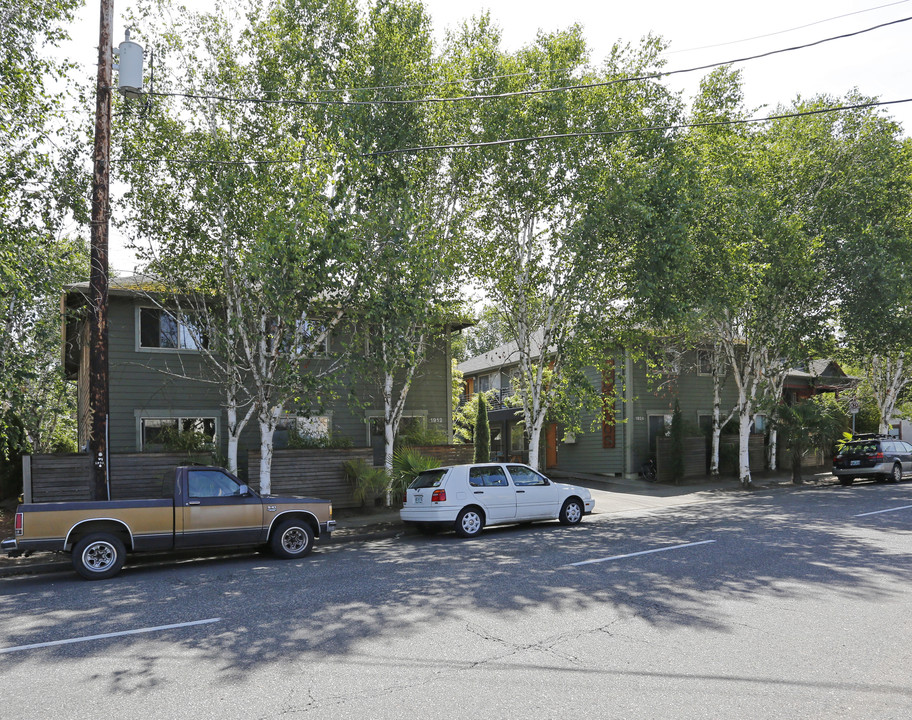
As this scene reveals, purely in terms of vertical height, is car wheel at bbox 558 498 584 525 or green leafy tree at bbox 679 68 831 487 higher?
green leafy tree at bbox 679 68 831 487

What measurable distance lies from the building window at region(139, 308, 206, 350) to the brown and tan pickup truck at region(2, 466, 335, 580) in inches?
320

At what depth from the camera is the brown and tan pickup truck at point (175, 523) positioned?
10.2 meters

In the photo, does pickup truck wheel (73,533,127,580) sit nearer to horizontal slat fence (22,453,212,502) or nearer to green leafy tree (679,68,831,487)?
horizontal slat fence (22,453,212,502)

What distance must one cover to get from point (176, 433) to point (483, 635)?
14.0 meters

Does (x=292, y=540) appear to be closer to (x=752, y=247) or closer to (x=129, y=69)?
Answer: (x=129, y=69)

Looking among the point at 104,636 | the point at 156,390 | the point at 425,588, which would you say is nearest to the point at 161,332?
the point at 156,390

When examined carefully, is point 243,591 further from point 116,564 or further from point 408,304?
point 408,304

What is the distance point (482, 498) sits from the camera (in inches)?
575

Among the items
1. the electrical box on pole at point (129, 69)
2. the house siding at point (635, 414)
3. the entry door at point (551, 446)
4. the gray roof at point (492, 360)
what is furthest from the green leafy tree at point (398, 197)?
the gray roof at point (492, 360)

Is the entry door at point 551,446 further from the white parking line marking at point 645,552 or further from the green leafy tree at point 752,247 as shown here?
the white parking line marking at point 645,552

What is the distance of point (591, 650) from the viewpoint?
20.5 ft

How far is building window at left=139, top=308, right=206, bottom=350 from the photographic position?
1911cm

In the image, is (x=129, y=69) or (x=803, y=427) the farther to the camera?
(x=803, y=427)

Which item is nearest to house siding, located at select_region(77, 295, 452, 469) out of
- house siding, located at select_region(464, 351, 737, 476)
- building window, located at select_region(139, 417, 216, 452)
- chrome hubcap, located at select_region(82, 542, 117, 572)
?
building window, located at select_region(139, 417, 216, 452)
